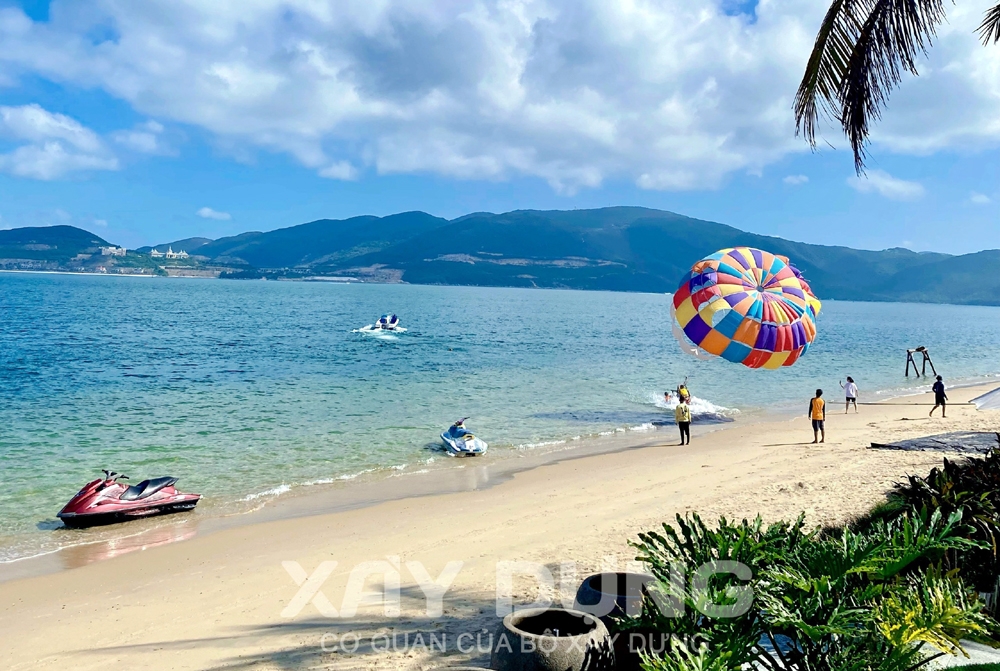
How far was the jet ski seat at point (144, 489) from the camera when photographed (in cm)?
1163

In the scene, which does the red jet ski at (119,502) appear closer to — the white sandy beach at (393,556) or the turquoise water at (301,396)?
the turquoise water at (301,396)

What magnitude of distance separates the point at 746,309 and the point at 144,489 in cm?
1167

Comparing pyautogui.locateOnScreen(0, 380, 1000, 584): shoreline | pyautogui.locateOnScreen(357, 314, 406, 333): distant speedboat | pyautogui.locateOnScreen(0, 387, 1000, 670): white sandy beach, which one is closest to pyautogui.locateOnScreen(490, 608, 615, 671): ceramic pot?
pyautogui.locateOnScreen(0, 387, 1000, 670): white sandy beach

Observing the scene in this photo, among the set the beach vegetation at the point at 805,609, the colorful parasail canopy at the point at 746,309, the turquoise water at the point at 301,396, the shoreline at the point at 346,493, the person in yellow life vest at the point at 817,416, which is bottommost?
the shoreline at the point at 346,493

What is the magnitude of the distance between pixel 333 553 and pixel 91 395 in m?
18.6

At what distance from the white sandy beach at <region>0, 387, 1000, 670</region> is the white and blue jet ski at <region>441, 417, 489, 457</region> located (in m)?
1.97

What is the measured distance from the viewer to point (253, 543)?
1038 centimetres

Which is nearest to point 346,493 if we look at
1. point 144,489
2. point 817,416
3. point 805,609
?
point 144,489

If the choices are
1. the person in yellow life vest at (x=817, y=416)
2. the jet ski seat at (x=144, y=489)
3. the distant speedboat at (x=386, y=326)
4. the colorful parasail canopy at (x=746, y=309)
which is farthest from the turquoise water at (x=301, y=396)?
the colorful parasail canopy at (x=746, y=309)

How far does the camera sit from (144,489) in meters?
11.8

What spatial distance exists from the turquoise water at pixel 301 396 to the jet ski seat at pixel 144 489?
2.82 ft

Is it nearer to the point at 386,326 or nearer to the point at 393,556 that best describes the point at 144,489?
the point at 393,556

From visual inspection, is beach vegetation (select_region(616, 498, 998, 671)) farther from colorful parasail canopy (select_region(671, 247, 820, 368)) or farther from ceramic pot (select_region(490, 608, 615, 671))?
colorful parasail canopy (select_region(671, 247, 820, 368))

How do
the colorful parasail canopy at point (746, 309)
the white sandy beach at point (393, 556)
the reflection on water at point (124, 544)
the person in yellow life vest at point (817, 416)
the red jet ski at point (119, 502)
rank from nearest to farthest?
the white sandy beach at point (393, 556), the reflection on water at point (124, 544), the red jet ski at point (119, 502), the colorful parasail canopy at point (746, 309), the person in yellow life vest at point (817, 416)
